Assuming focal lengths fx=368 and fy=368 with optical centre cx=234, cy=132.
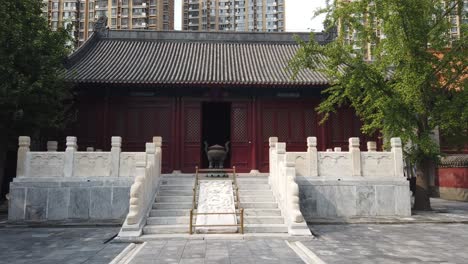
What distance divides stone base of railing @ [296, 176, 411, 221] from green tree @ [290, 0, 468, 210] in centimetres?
152

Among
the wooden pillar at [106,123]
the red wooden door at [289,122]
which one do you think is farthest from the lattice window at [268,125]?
the wooden pillar at [106,123]

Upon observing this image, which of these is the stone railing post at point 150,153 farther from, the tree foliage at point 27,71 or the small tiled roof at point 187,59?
the small tiled roof at point 187,59

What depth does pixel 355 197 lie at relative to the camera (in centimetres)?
1085

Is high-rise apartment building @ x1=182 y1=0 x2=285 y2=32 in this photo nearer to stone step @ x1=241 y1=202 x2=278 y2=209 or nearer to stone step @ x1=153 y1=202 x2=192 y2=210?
stone step @ x1=241 y1=202 x2=278 y2=209

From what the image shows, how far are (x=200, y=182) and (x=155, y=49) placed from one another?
9987 millimetres

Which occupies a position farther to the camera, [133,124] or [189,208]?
[133,124]

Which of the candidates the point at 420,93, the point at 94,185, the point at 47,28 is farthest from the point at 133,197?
the point at 420,93

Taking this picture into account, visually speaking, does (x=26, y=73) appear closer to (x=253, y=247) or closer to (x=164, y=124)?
(x=164, y=124)

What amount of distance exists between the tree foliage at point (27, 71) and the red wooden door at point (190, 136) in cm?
465

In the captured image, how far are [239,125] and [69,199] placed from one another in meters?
7.18

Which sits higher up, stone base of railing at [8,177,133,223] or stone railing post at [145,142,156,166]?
stone railing post at [145,142,156,166]

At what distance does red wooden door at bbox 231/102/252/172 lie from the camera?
1505cm

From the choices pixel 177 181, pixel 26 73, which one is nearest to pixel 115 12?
pixel 26 73

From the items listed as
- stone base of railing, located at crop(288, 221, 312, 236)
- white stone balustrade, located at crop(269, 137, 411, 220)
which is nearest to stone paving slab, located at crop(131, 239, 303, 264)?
stone base of railing, located at crop(288, 221, 312, 236)
